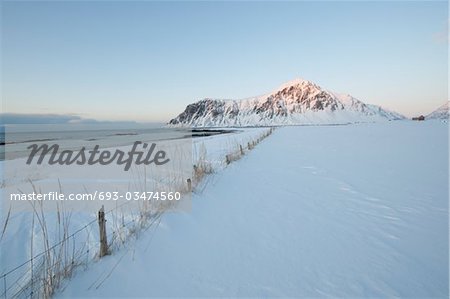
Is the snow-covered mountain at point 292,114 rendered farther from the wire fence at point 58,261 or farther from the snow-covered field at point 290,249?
the wire fence at point 58,261

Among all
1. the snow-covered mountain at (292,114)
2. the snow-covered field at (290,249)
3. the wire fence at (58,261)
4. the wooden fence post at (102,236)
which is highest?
the snow-covered mountain at (292,114)

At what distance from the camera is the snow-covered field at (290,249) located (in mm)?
2834

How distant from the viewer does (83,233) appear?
400 cm

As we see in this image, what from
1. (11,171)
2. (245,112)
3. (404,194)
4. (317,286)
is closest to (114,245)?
(317,286)

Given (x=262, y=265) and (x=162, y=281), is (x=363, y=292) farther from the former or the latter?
(x=162, y=281)

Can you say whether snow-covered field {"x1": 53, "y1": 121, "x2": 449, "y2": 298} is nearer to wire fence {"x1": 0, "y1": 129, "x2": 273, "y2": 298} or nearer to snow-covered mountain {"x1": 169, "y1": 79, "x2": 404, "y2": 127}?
wire fence {"x1": 0, "y1": 129, "x2": 273, "y2": 298}

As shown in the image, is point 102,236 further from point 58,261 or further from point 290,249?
point 290,249

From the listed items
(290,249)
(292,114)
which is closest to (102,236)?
(290,249)

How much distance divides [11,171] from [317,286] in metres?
13.4

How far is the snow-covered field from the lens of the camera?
112 inches

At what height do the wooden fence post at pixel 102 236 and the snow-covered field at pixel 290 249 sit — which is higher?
the wooden fence post at pixel 102 236

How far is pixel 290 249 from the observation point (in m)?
3.63

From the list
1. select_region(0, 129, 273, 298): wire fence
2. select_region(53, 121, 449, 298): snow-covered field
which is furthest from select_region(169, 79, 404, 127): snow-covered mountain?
select_region(0, 129, 273, 298): wire fence

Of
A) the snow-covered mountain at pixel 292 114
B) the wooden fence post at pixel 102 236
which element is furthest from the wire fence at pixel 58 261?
the snow-covered mountain at pixel 292 114
